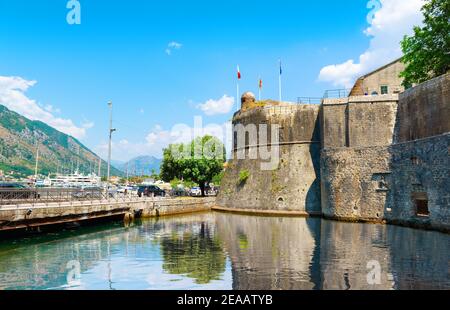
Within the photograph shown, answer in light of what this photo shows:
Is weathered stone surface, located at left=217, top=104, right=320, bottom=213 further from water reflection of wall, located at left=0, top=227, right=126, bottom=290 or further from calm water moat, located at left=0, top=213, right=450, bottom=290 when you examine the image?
water reflection of wall, located at left=0, top=227, right=126, bottom=290

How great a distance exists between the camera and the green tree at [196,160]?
55938 millimetres

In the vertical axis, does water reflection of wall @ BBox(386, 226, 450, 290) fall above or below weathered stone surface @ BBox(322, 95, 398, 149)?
below

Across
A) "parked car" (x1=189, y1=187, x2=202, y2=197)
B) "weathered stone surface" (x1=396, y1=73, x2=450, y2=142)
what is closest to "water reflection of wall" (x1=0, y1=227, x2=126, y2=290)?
"weathered stone surface" (x1=396, y1=73, x2=450, y2=142)

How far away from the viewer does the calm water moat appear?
12750mm

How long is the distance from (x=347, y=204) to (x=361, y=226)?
382 centimetres

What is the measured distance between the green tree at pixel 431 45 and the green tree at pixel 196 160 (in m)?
30.2

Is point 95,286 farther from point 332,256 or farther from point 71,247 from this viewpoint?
point 332,256

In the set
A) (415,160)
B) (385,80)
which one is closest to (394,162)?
(415,160)

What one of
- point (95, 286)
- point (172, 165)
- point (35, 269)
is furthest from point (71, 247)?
point (172, 165)

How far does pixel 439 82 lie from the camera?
29.1 metres

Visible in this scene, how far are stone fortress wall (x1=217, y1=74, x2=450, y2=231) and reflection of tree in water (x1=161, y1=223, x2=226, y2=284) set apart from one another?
1392cm

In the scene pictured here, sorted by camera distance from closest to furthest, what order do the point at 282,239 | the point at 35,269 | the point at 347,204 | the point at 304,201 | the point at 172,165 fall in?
the point at 35,269, the point at 282,239, the point at 347,204, the point at 304,201, the point at 172,165

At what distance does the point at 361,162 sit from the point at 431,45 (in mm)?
15014

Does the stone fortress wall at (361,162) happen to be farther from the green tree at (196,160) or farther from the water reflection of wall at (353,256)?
Result: the green tree at (196,160)
